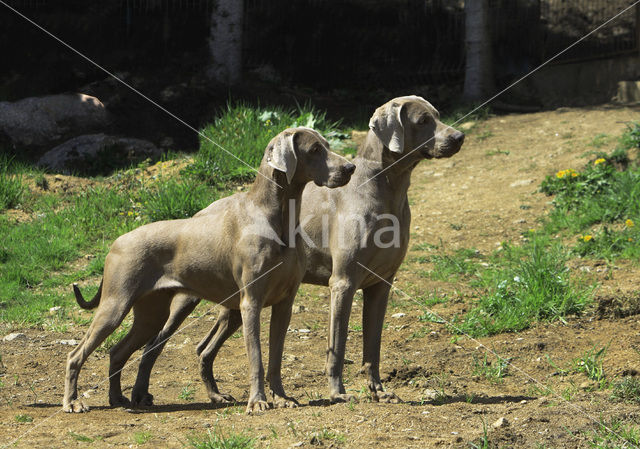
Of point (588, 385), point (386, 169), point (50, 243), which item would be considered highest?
point (386, 169)

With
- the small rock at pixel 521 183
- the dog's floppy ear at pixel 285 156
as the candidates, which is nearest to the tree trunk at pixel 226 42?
the small rock at pixel 521 183

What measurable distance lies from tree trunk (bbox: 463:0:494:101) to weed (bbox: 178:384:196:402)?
27.2 feet

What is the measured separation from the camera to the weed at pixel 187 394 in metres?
6.25

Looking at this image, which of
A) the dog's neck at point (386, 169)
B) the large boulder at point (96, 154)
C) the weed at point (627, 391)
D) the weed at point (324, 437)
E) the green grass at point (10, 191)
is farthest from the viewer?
the large boulder at point (96, 154)

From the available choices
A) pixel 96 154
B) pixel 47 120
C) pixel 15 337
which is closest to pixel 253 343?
pixel 15 337

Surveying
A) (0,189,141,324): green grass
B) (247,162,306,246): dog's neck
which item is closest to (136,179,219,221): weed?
(0,189,141,324): green grass

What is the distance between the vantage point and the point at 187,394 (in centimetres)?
630

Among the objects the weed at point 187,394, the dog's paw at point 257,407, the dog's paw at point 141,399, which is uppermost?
the dog's paw at point 257,407

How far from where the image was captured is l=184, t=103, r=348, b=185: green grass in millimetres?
10656

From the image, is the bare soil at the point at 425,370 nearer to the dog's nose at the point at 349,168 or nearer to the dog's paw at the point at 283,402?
the dog's paw at the point at 283,402

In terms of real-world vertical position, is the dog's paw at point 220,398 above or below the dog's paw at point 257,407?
below

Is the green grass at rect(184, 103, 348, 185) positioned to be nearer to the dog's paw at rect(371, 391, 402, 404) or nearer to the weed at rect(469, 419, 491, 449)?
the dog's paw at rect(371, 391, 402, 404)

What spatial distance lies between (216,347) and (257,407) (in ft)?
3.68

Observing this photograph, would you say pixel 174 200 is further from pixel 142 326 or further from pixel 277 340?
pixel 277 340
